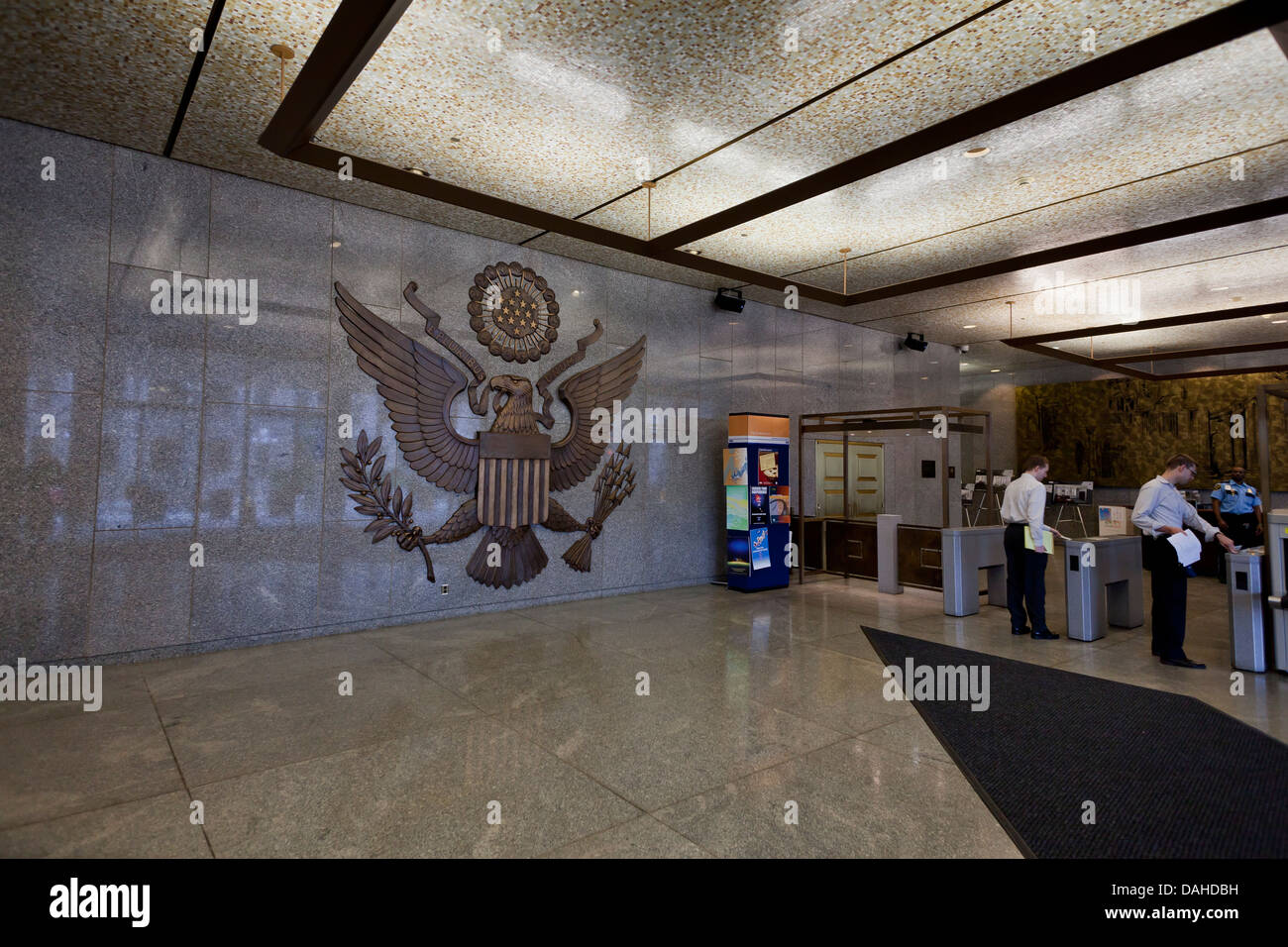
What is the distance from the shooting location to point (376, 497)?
6301 mm

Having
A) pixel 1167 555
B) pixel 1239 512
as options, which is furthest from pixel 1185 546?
pixel 1239 512

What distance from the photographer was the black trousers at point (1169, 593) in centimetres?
525

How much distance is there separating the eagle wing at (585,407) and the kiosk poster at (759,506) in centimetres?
196

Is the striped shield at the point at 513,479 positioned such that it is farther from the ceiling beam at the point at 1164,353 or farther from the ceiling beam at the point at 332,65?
the ceiling beam at the point at 1164,353

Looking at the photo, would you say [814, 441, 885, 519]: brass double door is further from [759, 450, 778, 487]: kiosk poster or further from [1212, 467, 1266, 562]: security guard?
[1212, 467, 1266, 562]: security guard

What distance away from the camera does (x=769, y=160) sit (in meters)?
5.30

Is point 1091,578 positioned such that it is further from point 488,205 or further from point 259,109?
point 259,109

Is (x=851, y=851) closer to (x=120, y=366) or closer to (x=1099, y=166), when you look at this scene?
(x=1099, y=166)

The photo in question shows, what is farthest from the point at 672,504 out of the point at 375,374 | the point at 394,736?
the point at 394,736

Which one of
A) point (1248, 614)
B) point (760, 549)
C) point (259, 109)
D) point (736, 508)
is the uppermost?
point (259, 109)

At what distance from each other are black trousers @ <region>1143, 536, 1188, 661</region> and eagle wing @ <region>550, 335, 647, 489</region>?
5315 mm

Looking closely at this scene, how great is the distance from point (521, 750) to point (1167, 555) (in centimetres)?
511

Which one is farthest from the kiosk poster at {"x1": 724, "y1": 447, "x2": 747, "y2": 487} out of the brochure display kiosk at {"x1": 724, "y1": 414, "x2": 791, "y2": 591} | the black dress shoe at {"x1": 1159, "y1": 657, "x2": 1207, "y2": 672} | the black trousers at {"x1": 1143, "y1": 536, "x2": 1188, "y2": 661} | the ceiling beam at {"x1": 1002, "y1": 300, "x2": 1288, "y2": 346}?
the ceiling beam at {"x1": 1002, "y1": 300, "x2": 1288, "y2": 346}
